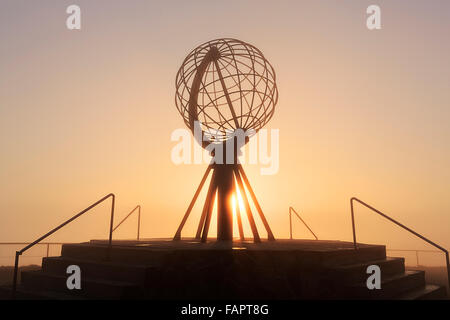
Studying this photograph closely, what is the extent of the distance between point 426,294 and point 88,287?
7.27 meters

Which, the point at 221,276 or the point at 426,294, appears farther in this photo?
the point at 426,294

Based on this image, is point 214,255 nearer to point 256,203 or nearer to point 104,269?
point 104,269

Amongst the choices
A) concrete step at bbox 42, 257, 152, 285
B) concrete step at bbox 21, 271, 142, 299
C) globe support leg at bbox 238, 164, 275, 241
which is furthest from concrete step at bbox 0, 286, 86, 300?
globe support leg at bbox 238, 164, 275, 241

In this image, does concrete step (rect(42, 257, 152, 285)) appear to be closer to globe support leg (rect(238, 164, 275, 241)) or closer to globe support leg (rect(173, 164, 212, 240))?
globe support leg (rect(173, 164, 212, 240))

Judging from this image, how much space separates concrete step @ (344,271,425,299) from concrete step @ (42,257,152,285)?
3.94m

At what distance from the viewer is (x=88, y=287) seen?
6.11m

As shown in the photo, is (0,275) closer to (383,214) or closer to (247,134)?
(247,134)

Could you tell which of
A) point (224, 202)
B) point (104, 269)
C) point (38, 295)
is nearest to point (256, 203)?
point (224, 202)

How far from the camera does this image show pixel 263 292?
632 centimetres

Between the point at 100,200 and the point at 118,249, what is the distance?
116 centimetres

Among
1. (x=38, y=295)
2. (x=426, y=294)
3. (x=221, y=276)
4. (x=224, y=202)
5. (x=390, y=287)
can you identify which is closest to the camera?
(x=221, y=276)

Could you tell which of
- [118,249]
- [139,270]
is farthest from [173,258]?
[118,249]

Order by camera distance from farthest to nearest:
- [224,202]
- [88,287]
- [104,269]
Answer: [224,202] < [104,269] < [88,287]

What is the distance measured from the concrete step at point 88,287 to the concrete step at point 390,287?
4.05 meters
